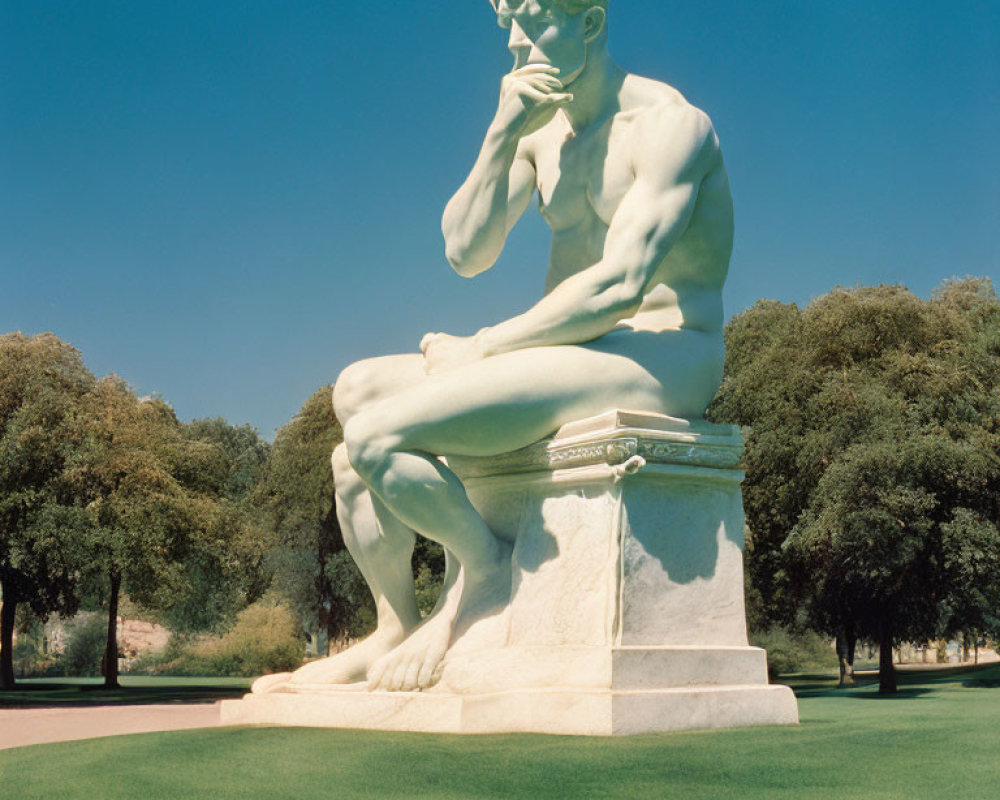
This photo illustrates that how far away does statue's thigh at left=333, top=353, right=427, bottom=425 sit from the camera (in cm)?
516

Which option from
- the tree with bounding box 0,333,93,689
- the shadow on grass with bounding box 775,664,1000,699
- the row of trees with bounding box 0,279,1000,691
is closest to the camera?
the shadow on grass with bounding box 775,664,1000,699

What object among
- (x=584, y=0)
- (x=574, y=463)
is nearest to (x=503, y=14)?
(x=584, y=0)

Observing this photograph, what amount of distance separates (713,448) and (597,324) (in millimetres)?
684

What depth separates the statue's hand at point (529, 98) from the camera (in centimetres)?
499

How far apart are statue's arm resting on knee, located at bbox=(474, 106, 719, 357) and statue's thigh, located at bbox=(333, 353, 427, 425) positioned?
434mm

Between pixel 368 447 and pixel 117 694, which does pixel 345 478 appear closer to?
pixel 368 447

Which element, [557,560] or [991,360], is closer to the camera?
[557,560]

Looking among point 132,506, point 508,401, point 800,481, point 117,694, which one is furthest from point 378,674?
point 117,694

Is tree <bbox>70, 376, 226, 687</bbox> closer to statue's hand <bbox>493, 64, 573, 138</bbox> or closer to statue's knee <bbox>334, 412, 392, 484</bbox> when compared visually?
statue's knee <bbox>334, 412, 392, 484</bbox>

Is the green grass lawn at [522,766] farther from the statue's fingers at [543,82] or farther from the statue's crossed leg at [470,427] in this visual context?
the statue's fingers at [543,82]

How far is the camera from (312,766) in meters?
3.45

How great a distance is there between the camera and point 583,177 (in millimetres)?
5250

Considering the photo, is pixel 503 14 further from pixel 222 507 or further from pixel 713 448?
pixel 222 507

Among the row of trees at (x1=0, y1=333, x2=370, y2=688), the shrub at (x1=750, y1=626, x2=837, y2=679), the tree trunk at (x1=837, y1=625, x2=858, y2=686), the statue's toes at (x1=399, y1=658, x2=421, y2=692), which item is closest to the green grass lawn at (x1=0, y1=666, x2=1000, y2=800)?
the statue's toes at (x1=399, y1=658, x2=421, y2=692)
